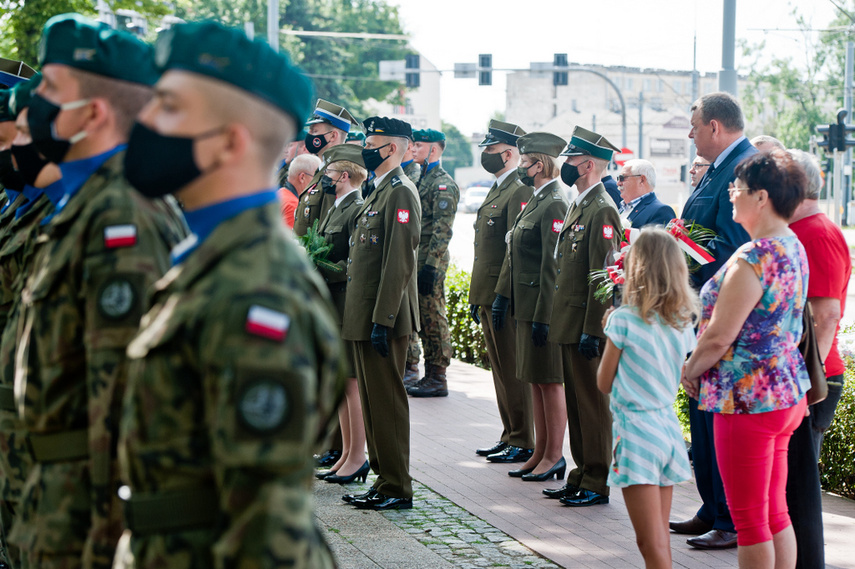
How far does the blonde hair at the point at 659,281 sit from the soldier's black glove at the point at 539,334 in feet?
8.13

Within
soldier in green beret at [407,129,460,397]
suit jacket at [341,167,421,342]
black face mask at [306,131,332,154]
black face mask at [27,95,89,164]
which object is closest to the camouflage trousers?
soldier in green beret at [407,129,460,397]

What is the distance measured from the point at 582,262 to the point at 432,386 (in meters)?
4.14

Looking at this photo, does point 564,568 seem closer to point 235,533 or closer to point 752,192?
point 752,192

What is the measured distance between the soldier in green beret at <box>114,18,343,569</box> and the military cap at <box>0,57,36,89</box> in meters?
3.83

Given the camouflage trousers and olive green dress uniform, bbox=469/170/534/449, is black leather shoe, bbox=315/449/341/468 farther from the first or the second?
the camouflage trousers

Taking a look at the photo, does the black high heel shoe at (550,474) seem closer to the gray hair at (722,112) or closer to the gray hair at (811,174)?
the gray hair at (722,112)

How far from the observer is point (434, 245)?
912 centimetres

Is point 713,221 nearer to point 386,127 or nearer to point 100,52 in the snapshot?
point 386,127

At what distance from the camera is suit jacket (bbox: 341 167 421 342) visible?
6.32 m

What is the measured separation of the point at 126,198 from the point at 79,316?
13.2 inches

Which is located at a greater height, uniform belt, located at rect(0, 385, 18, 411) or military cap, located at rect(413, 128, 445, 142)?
military cap, located at rect(413, 128, 445, 142)

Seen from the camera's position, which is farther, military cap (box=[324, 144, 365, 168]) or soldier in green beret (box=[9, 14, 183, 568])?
military cap (box=[324, 144, 365, 168])

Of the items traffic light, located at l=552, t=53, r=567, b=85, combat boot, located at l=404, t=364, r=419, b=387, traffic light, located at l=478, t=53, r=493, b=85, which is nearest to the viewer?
combat boot, located at l=404, t=364, r=419, b=387

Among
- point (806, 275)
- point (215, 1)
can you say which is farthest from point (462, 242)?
point (806, 275)
